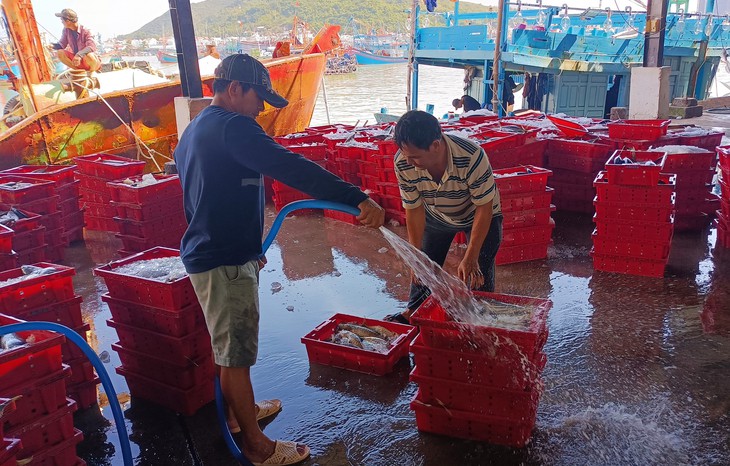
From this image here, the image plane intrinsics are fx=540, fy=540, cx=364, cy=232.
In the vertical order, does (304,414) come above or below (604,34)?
below

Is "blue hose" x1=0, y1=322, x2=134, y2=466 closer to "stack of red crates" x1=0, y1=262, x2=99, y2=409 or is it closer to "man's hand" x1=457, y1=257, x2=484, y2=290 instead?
"stack of red crates" x1=0, y1=262, x2=99, y2=409

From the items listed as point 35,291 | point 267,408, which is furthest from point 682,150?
point 35,291

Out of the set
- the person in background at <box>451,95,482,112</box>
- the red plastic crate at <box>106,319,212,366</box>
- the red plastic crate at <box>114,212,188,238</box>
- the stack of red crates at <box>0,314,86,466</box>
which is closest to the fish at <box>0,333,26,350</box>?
the stack of red crates at <box>0,314,86,466</box>

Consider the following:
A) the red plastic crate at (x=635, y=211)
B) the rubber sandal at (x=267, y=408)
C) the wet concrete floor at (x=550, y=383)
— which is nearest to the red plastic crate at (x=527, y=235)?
the wet concrete floor at (x=550, y=383)

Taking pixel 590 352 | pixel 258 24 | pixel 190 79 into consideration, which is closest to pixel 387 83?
pixel 258 24

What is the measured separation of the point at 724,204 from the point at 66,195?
8271 mm

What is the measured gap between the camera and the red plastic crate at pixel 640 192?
17.3 feet

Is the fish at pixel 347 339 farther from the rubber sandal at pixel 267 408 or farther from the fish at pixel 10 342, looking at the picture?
the fish at pixel 10 342

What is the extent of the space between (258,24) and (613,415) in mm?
85686

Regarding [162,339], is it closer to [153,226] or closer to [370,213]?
[370,213]

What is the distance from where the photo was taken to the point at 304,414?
140 inches

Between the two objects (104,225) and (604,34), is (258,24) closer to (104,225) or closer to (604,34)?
(604,34)

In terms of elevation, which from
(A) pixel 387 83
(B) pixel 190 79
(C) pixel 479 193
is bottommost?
(A) pixel 387 83

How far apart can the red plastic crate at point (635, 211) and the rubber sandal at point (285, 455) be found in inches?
156
